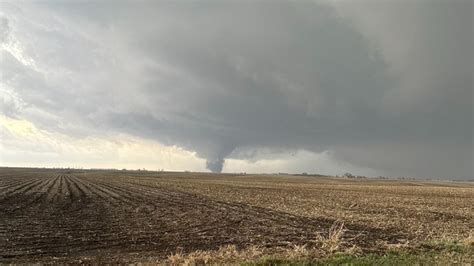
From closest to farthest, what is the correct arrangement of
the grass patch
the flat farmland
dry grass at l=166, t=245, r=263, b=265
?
the grass patch → dry grass at l=166, t=245, r=263, b=265 → the flat farmland

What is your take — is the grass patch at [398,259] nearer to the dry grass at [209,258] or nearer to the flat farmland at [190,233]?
the flat farmland at [190,233]

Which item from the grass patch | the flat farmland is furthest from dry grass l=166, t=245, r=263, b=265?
the grass patch

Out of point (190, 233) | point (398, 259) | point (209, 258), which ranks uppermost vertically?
point (398, 259)

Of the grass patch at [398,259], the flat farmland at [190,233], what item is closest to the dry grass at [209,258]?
the flat farmland at [190,233]

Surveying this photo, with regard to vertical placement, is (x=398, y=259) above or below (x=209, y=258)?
above

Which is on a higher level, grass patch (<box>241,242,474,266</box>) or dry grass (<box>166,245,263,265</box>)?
grass patch (<box>241,242,474,266</box>)

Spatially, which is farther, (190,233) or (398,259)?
(190,233)

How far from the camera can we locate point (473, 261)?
44.7ft

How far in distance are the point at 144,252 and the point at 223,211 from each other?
17.9 meters

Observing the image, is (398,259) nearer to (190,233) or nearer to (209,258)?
(209,258)

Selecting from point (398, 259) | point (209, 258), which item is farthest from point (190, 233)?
point (398, 259)

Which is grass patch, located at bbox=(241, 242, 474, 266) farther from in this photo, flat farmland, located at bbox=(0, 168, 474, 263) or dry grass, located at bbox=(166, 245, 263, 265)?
dry grass, located at bbox=(166, 245, 263, 265)

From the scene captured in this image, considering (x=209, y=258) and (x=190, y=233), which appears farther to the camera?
(x=190, y=233)

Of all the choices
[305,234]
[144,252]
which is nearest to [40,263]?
[144,252]
